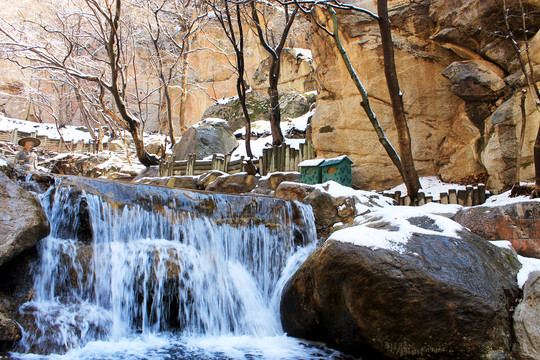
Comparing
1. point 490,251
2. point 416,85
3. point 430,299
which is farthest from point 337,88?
point 430,299

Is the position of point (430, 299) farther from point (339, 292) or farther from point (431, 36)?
point (431, 36)

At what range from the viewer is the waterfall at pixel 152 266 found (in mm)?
4555

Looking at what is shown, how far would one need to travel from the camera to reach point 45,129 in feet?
114

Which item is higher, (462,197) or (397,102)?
(397,102)

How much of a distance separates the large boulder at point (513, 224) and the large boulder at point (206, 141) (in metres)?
12.0

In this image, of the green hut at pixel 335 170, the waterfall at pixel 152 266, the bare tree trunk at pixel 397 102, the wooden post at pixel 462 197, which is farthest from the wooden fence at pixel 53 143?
the wooden post at pixel 462 197

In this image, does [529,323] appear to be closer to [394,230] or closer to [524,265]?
[524,265]

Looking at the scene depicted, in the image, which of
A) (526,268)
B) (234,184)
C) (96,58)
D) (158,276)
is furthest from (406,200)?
(96,58)

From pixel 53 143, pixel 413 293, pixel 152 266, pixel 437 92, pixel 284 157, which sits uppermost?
pixel 53 143

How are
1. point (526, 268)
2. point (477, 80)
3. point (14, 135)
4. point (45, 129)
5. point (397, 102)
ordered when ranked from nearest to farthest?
point (526, 268) < point (397, 102) < point (477, 80) < point (14, 135) < point (45, 129)

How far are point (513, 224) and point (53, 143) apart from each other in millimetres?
32011

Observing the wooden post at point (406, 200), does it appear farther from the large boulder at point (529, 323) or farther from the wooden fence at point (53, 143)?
the wooden fence at point (53, 143)

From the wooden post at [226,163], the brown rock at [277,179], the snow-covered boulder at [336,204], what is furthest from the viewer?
the wooden post at [226,163]

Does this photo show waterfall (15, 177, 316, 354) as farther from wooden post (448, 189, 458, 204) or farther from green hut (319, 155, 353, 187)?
wooden post (448, 189, 458, 204)
